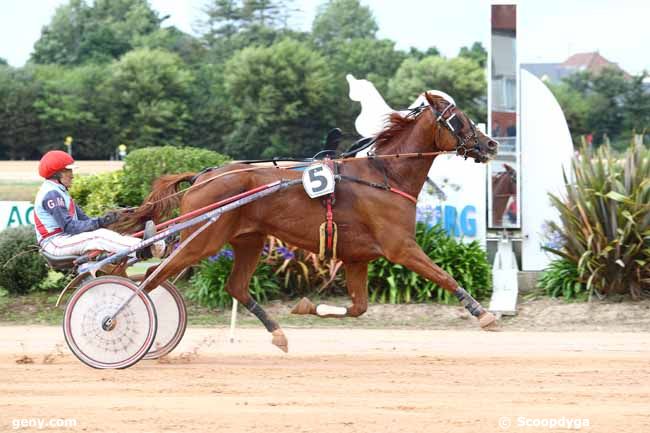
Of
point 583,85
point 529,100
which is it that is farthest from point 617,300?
point 583,85

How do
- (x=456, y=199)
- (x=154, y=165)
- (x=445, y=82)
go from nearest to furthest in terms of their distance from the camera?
(x=456, y=199) < (x=154, y=165) < (x=445, y=82)

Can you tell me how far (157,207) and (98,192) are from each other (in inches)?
192

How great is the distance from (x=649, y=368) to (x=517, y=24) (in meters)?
5.57

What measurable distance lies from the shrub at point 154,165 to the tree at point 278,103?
23.2 meters

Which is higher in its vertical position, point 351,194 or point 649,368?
point 351,194

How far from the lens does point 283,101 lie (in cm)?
3712

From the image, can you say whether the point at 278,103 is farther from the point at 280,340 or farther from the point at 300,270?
the point at 280,340

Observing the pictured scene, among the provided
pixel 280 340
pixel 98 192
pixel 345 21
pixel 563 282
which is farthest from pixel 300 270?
pixel 345 21

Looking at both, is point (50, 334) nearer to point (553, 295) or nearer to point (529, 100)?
point (553, 295)

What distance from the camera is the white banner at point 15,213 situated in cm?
1232

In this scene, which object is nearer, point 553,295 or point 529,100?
Result: point 553,295

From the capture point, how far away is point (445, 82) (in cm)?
3978

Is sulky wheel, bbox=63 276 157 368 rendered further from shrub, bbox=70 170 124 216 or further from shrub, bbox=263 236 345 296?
shrub, bbox=70 170 124 216

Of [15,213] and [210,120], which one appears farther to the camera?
[210,120]
